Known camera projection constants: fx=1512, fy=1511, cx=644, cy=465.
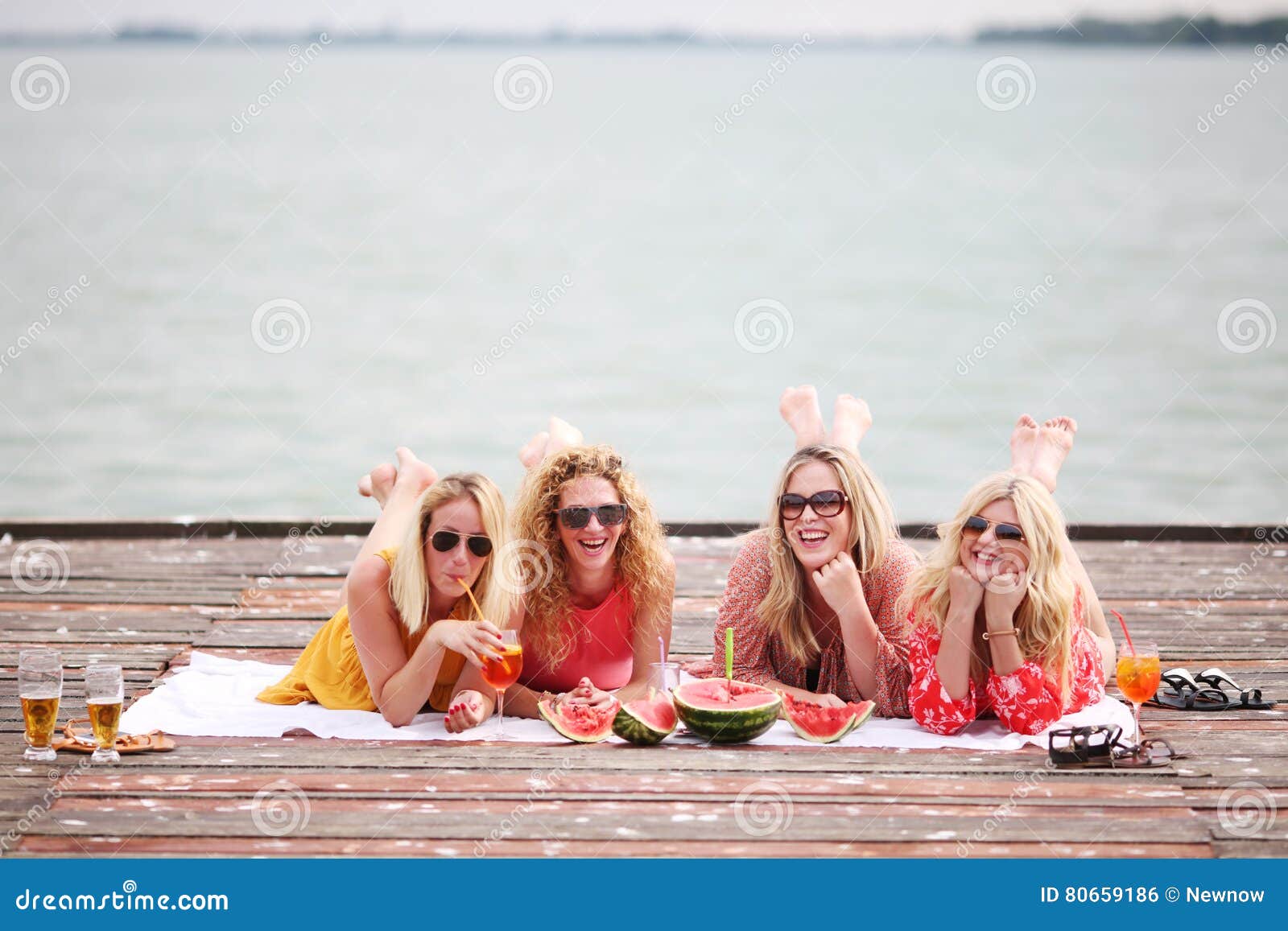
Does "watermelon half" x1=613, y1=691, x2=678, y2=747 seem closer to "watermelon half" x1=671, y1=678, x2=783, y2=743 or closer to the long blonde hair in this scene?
"watermelon half" x1=671, y1=678, x2=783, y2=743

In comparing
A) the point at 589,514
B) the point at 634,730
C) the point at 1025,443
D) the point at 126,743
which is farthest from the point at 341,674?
the point at 1025,443

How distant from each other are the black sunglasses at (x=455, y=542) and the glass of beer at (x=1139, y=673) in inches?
94.6

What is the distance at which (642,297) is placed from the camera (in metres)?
36.5

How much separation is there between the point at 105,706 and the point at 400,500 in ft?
7.86

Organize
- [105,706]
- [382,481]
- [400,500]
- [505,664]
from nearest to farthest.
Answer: [105,706]
[505,664]
[400,500]
[382,481]

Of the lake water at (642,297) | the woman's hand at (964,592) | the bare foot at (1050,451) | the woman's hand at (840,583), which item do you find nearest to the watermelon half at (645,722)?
the woman's hand at (840,583)

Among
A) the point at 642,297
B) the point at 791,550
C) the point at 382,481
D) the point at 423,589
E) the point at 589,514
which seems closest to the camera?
the point at 423,589

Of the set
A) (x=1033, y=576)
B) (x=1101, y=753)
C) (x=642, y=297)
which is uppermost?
(x=642, y=297)

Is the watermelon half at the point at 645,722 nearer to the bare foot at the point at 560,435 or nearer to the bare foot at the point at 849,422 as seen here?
the bare foot at the point at 560,435

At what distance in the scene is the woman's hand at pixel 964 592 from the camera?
5590mm

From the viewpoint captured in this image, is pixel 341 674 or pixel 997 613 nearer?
pixel 997 613

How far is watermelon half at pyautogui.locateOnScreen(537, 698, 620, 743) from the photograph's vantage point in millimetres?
5699

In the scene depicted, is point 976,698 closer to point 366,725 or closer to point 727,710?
point 727,710

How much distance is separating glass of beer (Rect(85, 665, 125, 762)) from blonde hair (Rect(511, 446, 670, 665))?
1582 mm
